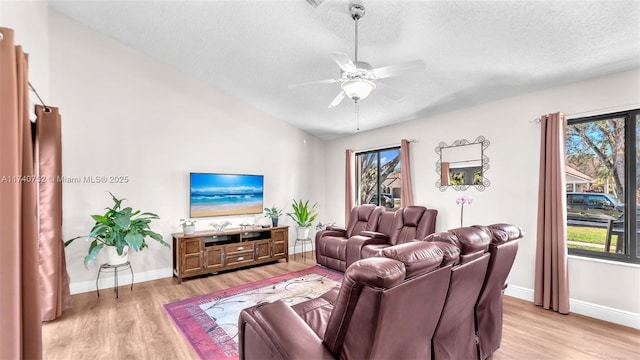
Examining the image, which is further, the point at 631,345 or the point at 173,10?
the point at 173,10

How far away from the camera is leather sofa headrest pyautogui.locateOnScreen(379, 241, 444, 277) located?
1.22 meters

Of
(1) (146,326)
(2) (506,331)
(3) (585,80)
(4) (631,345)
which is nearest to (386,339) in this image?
(2) (506,331)

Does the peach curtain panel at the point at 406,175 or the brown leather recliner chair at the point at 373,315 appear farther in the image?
the peach curtain panel at the point at 406,175

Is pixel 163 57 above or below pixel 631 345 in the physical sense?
above

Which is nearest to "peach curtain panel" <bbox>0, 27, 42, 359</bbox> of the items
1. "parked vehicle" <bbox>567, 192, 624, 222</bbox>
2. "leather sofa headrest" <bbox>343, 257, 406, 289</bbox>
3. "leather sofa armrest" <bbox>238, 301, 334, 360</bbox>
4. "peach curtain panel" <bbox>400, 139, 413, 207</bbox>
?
"leather sofa armrest" <bbox>238, 301, 334, 360</bbox>

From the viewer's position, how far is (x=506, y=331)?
2564 mm

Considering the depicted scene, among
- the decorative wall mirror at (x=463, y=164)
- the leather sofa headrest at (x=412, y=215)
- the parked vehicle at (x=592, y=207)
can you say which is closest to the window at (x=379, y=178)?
the leather sofa headrest at (x=412, y=215)

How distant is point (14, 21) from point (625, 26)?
183 inches

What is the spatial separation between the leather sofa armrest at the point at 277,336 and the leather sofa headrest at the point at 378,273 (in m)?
0.36

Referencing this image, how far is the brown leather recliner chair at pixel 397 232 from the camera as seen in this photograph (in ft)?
12.9

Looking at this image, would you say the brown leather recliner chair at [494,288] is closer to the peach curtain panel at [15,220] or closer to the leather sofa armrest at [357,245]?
the leather sofa armrest at [357,245]

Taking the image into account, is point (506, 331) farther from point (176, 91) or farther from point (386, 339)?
point (176, 91)

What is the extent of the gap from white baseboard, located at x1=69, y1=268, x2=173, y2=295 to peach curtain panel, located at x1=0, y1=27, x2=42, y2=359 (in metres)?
2.58

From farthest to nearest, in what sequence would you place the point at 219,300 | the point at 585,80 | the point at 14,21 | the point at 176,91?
the point at 176,91, the point at 219,300, the point at 585,80, the point at 14,21
